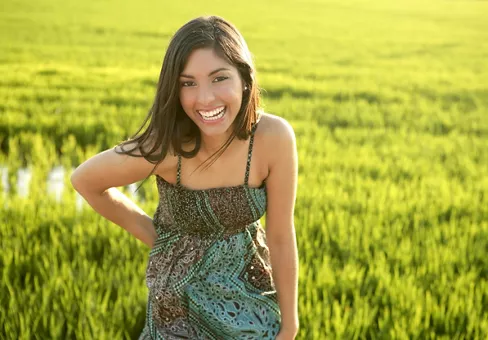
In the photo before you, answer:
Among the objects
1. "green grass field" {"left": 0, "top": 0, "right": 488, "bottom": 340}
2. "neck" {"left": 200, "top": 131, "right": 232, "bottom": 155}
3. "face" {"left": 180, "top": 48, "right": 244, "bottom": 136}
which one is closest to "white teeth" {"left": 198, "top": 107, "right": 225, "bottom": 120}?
"face" {"left": 180, "top": 48, "right": 244, "bottom": 136}

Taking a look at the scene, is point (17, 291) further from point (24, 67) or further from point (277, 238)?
point (24, 67)

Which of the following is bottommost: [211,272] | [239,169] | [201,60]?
[211,272]

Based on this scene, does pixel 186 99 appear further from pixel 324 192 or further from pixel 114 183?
pixel 324 192

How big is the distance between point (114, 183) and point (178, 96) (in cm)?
31

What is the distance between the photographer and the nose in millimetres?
1629

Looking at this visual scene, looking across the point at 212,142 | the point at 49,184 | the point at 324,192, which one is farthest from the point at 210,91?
the point at 49,184

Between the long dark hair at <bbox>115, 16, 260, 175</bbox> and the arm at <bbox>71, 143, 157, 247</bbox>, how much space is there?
0.13ft

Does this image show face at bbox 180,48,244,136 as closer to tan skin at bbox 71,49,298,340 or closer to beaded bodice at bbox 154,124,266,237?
tan skin at bbox 71,49,298,340

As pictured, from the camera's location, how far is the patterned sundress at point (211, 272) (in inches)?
66.8

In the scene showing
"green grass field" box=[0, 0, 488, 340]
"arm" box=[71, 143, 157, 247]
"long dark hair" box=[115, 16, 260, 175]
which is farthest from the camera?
"green grass field" box=[0, 0, 488, 340]

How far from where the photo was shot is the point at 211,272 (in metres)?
1.74

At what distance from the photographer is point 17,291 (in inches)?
108

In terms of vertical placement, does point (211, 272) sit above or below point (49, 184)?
above

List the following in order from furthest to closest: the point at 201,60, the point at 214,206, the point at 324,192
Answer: the point at 324,192 < the point at 214,206 < the point at 201,60
